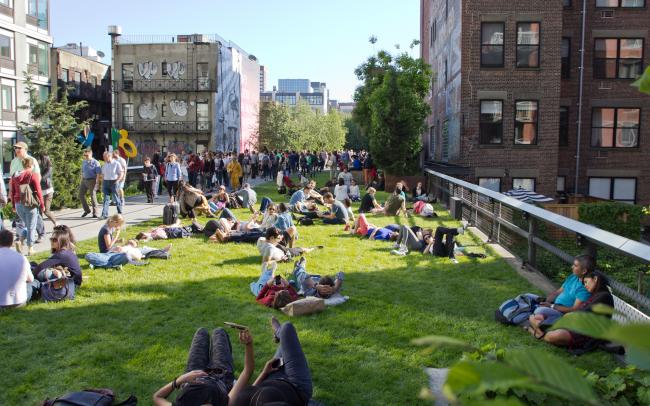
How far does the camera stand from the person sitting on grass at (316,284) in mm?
9852

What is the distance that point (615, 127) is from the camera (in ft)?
102

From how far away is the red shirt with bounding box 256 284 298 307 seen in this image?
9.66 m

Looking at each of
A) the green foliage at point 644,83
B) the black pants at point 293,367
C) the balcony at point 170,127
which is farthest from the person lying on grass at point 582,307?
the balcony at point 170,127

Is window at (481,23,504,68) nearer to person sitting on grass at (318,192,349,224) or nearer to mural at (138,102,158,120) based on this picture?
person sitting on grass at (318,192,349,224)

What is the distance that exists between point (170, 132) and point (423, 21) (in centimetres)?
2639

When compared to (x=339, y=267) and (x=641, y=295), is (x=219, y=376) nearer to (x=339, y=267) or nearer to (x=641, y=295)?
(x=641, y=295)

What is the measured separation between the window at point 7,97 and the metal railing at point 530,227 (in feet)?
104

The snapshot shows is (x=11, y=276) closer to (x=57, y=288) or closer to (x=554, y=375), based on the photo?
(x=57, y=288)

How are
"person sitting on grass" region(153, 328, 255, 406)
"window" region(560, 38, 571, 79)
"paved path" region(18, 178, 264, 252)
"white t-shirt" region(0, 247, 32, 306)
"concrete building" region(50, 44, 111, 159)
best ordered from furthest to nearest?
"concrete building" region(50, 44, 111, 159) < "window" region(560, 38, 571, 79) < "paved path" region(18, 178, 264, 252) < "white t-shirt" region(0, 247, 32, 306) < "person sitting on grass" region(153, 328, 255, 406)

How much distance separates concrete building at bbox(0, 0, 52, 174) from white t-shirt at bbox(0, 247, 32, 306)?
1377 inches

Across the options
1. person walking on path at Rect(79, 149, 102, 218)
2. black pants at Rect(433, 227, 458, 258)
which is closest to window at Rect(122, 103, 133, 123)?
person walking on path at Rect(79, 149, 102, 218)

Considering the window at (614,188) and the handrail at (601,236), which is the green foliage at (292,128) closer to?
the window at (614,188)

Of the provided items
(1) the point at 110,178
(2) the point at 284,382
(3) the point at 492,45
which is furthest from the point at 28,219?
(3) the point at 492,45

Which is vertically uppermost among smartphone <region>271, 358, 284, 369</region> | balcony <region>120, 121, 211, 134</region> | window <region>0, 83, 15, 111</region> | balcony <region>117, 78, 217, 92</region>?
balcony <region>117, 78, 217, 92</region>
